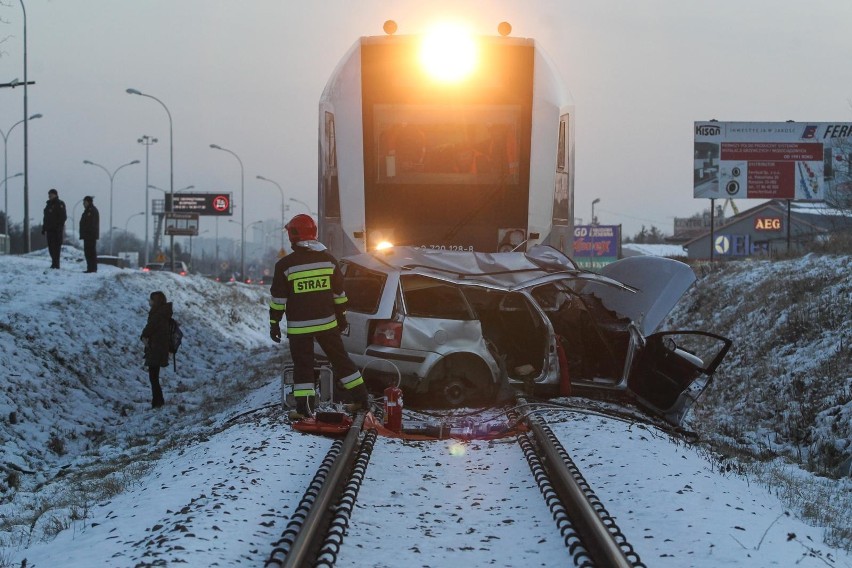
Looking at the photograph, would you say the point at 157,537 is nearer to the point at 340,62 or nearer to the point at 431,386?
the point at 431,386

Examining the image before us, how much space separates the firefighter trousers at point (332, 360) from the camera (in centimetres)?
934

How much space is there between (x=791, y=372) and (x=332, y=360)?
617cm

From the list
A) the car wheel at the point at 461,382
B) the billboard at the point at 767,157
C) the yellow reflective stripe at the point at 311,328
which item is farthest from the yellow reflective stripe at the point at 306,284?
the billboard at the point at 767,157

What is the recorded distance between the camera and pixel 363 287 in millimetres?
11320

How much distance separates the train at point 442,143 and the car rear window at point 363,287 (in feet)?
0.94

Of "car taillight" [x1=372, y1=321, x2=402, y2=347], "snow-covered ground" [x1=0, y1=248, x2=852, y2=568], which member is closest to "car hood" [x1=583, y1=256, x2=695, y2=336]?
"snow-covered ground" [x1=0, y1=248, x2=852, y2=568]

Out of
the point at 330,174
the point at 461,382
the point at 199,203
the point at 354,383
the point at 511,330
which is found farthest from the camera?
the point at 199,203

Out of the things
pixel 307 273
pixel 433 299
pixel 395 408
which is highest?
pixel 307 273

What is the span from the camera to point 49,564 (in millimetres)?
5020

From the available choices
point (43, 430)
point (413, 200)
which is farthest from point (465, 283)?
point (43, 430)

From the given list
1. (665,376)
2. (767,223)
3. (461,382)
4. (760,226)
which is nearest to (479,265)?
(461,382)

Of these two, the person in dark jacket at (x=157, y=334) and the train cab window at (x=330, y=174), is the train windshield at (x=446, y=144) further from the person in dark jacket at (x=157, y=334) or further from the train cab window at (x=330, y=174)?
the person in dark jacket at (x=157, y=334)

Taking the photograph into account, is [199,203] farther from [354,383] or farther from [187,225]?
[354,383]

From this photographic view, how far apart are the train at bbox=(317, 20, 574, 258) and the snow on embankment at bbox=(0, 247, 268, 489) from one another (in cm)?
445
